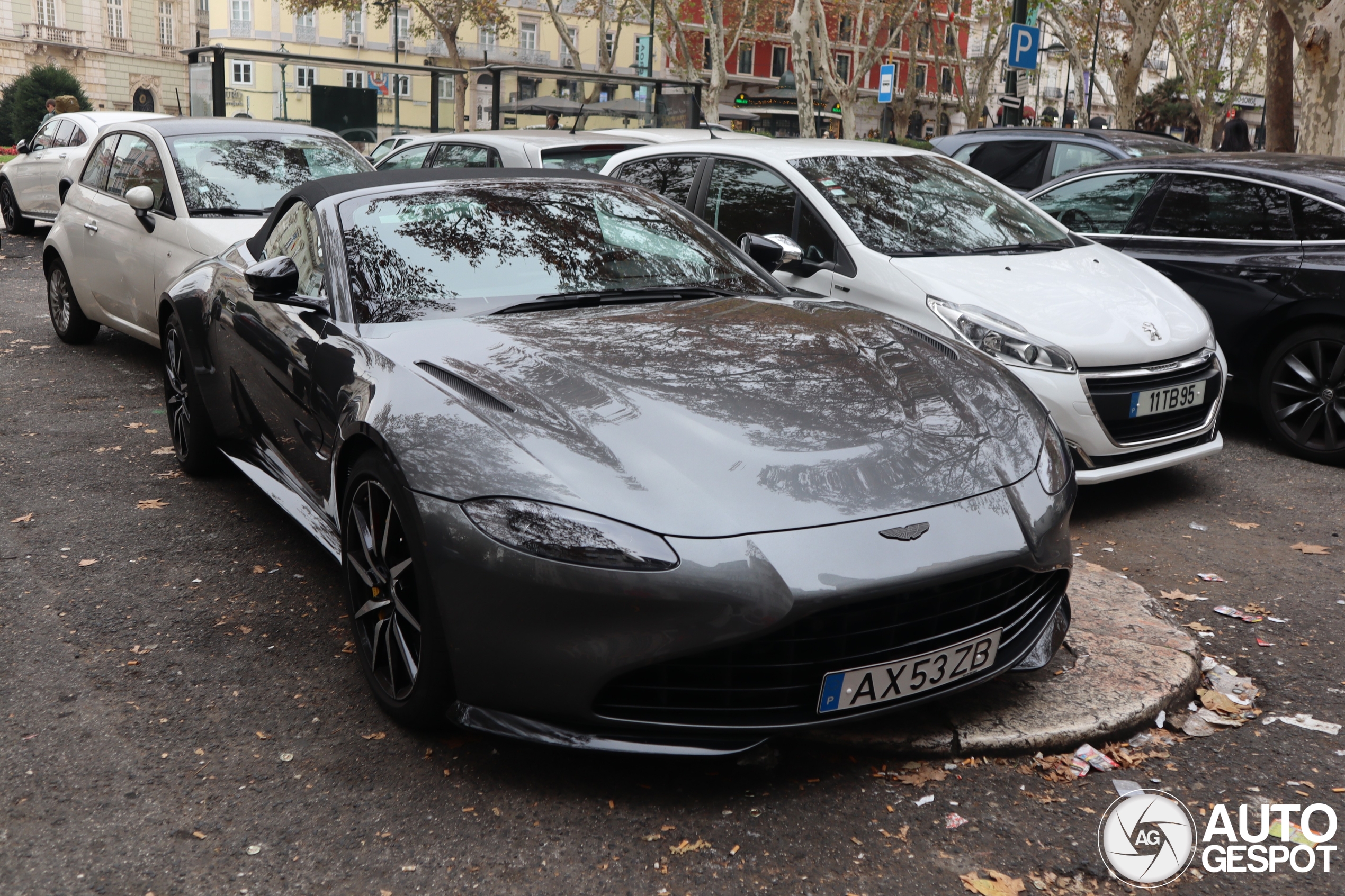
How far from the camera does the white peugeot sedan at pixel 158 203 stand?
722 cm

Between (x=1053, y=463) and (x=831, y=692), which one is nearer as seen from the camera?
(x=831, y=692)

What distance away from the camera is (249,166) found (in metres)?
7.84

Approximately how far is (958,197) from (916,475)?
12.8ft

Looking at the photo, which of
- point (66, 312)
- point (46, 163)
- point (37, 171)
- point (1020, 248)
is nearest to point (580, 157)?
point (66, 312)

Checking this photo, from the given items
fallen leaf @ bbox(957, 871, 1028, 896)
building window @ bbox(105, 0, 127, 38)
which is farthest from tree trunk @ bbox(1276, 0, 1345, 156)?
building window @ bbox(105, 0, 127, 38)

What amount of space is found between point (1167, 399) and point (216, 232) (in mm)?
5138

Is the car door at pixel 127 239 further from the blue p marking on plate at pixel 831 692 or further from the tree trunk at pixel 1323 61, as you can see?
the tree trunk at pixel 1323 61

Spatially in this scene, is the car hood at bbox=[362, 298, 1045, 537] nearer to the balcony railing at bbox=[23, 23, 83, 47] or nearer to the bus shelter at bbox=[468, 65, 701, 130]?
the bus shelter at bbox=[468, 65, 701, 130]

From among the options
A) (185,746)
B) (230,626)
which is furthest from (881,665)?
(230,626)

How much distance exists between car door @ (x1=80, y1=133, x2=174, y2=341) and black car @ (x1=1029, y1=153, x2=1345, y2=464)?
225 inches

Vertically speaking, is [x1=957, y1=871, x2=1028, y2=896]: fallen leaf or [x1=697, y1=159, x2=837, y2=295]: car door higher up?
[x1=697, y1=159, x2=837, y2=295]: car door

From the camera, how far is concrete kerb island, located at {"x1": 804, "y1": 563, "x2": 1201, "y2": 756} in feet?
10.5

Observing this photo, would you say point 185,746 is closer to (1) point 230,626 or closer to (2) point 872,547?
(1) point 230,626

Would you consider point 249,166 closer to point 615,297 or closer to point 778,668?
point 615,297
